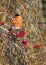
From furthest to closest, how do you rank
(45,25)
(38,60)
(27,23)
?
1. (45,25)
2. (27,23)
3. (38,60)

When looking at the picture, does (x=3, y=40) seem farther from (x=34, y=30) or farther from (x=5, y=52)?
(x=34, y=30)

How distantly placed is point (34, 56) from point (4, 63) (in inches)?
12.9

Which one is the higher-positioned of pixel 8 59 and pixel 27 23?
pixel 27 23

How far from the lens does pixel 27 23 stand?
3.45 m

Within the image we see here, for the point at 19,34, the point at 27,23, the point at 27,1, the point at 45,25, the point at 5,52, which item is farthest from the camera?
the point at 45,25

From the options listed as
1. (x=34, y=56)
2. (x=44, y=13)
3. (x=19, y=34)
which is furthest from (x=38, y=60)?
(x=44, y=13)

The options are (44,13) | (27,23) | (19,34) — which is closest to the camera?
(19,34)

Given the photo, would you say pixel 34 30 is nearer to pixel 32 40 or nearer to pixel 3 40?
→ pixel 32 40

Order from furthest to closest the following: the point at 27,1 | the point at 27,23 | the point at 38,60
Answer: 1. the point at 27,1
2. the point at 27,23
3. the point at 38,60

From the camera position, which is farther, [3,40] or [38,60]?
[38,60]

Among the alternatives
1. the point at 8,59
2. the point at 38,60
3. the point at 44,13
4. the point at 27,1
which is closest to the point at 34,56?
the point at 38,60

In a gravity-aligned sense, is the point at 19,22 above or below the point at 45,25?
above

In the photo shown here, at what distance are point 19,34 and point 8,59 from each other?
37cm

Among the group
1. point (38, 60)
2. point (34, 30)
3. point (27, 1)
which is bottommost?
point (38, 60)
